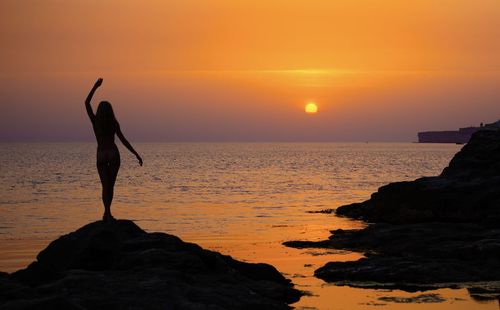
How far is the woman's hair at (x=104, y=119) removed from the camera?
57.2ft

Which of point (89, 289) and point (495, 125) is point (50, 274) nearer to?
point (89, 289)

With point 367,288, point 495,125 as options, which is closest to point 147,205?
point 495,125

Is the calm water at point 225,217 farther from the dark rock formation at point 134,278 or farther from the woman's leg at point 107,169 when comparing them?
the woman's leg at point 107,169

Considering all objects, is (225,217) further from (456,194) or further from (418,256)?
(418,256)

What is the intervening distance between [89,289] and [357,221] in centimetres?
2782

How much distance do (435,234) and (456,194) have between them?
405 inches

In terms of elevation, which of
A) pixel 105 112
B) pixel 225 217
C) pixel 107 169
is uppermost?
pixel 105 112

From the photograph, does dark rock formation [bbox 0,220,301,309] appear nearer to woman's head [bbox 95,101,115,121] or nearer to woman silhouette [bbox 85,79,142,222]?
woman silhouette [bbox 85,79,142,222]

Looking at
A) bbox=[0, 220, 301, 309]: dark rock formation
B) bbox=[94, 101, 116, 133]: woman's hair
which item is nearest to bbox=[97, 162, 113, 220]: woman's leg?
bbox=[0, 220, 301, 309]: dark rock formation

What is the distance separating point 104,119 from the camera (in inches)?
688

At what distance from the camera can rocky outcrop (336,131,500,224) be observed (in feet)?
111

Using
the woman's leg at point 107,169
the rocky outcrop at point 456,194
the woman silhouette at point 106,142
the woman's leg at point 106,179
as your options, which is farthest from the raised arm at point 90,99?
the rocky outcrop at point 456,194

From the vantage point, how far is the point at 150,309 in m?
13.3

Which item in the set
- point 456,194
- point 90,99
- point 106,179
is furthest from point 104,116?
point 456,194
